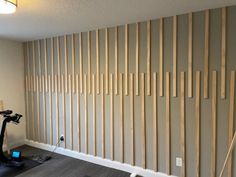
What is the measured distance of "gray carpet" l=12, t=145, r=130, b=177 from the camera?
327 cm

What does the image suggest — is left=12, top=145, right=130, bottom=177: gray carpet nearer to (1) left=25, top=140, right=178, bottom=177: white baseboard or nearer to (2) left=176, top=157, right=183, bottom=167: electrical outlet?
(1) left=25, top=140, right=178, bottom=177: white baseboard

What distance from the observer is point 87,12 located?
257cm

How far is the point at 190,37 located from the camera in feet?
8.86

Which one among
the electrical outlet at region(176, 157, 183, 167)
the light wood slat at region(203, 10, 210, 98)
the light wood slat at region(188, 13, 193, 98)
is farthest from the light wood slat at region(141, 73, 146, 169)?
the light wood slat at region(203, 10, 210, 98)

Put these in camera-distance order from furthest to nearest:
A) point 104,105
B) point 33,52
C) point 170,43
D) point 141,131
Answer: point 33,52, point 104,105, point 141,131, point 170,43

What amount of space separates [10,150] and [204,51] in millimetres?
4512

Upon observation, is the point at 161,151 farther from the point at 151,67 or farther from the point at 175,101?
the point at 151,67

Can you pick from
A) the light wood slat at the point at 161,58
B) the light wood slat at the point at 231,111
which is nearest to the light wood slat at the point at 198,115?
the light wood slat at the point at 231,111

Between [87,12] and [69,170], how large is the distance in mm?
2691

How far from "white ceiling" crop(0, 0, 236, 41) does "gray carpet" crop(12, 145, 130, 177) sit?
255 cm

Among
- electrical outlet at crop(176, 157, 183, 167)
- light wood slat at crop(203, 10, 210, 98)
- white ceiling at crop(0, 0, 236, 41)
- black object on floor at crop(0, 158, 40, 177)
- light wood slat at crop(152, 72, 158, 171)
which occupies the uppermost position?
white ceiling at crop(0, 0, 236, 41)

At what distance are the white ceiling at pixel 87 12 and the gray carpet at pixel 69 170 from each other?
2.55 meters

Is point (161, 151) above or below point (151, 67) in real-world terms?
below

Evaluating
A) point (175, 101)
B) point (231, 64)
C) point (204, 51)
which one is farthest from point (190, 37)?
point (175, 101)
